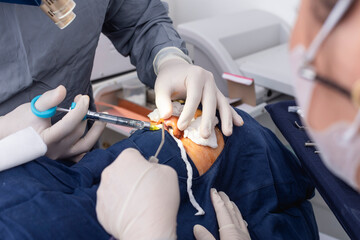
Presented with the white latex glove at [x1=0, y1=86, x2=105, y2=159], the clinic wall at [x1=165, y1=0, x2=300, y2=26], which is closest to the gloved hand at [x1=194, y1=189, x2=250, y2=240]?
the white latex glove at [x1=0, y1=86, x2=105, y2=159]

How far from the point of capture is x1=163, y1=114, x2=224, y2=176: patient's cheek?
0.87m

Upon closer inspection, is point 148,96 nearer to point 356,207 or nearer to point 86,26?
point 86,26

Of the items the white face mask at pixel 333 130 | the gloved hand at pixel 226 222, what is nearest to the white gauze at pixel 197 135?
the gloved hand at pixel 226 222

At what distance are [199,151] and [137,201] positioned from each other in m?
0.30

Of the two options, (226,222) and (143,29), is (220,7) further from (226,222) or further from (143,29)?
(226,222)

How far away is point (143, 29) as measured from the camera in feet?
4.30

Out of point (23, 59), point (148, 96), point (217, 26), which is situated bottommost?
point (148, 96)

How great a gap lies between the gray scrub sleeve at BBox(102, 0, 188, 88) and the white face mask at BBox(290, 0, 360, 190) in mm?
874

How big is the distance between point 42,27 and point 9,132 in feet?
1.16

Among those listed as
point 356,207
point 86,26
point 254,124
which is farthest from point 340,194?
point 86,26

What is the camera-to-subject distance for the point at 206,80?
3.30 ft

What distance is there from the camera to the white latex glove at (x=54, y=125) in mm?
831

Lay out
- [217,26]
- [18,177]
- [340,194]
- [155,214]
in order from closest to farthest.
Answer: [155,214], [18,177], [340,194], [217,26]

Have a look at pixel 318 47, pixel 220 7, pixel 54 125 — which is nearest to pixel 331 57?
pixel 318 47
